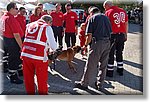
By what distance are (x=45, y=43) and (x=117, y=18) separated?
2305mm

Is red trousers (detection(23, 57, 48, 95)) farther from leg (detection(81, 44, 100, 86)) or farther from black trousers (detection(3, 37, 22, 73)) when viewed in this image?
black trousers (detection(3, 37, 22, 73))

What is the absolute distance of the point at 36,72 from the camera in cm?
445

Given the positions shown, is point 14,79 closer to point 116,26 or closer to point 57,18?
point 116,26

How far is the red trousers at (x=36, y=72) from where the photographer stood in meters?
4.40

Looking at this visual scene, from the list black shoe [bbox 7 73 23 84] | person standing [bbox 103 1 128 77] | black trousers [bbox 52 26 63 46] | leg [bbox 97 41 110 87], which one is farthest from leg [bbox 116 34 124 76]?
black trousers [bbox 52 26 63 46]

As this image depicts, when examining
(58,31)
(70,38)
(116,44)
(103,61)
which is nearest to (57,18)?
(58,31)

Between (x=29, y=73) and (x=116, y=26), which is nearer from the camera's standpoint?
(x=29, y=73)

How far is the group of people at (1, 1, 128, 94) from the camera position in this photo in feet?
14.3

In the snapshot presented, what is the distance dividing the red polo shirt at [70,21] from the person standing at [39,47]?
372 cm

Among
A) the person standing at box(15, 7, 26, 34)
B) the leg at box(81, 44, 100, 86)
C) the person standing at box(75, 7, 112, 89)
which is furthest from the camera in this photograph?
the person standing at box(15, 7, 26, 34)

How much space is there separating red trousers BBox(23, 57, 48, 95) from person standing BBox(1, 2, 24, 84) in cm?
84

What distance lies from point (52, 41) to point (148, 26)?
1.80 metres

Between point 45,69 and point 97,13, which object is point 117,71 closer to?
point 97,13

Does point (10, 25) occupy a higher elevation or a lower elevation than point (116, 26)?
higher
